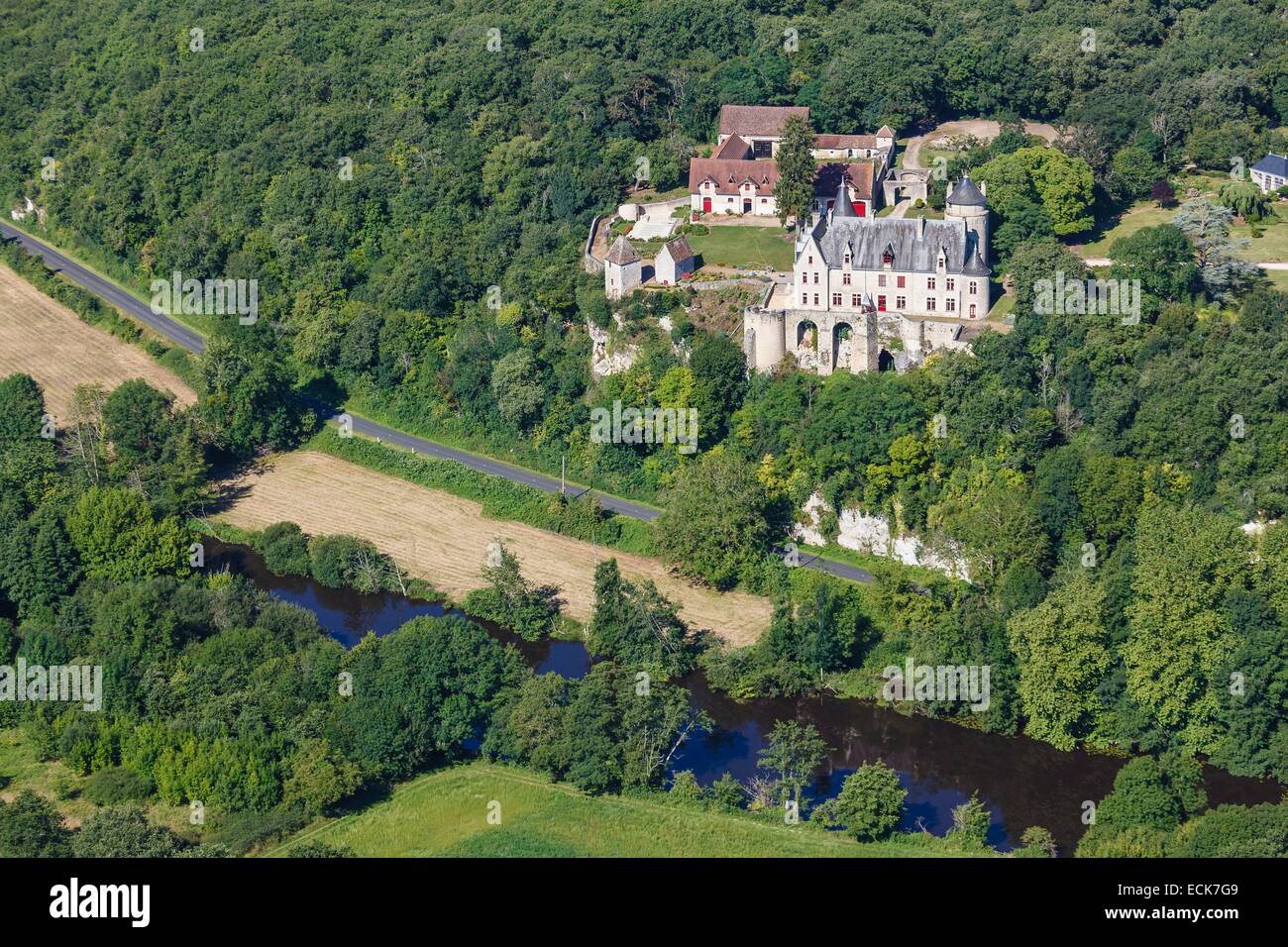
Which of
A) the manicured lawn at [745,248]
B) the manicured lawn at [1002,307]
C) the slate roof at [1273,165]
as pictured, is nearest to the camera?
the manicured lawn at [1002,307]

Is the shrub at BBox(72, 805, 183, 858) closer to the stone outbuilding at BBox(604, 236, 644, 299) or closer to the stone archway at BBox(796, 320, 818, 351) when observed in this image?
the stone archway at BBox(796, 320, 818, 351)

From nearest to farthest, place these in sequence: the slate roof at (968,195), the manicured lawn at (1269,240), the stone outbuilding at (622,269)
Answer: the slate roof at (968,195)
the manicured lawn at (1269,240)
the stone outbuilding at (622,269)

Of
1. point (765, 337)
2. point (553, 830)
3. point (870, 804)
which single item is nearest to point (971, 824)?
point (870, 804)

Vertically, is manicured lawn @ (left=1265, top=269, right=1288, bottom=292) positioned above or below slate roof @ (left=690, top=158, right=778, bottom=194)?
below

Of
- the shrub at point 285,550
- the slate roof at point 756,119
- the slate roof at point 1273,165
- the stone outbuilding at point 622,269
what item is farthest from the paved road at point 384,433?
the slate roof at point 1273,165

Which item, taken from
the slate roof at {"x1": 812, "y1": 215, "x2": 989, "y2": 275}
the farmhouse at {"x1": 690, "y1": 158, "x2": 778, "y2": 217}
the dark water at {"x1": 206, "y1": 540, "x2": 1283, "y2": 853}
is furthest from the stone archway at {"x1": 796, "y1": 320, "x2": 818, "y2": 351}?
the dark water at {"x1": 206, "y1": 540, "x2": 1283, "y2": 853}

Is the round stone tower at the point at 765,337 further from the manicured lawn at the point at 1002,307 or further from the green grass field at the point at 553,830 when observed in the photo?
the green grass field at the point at 553,830
